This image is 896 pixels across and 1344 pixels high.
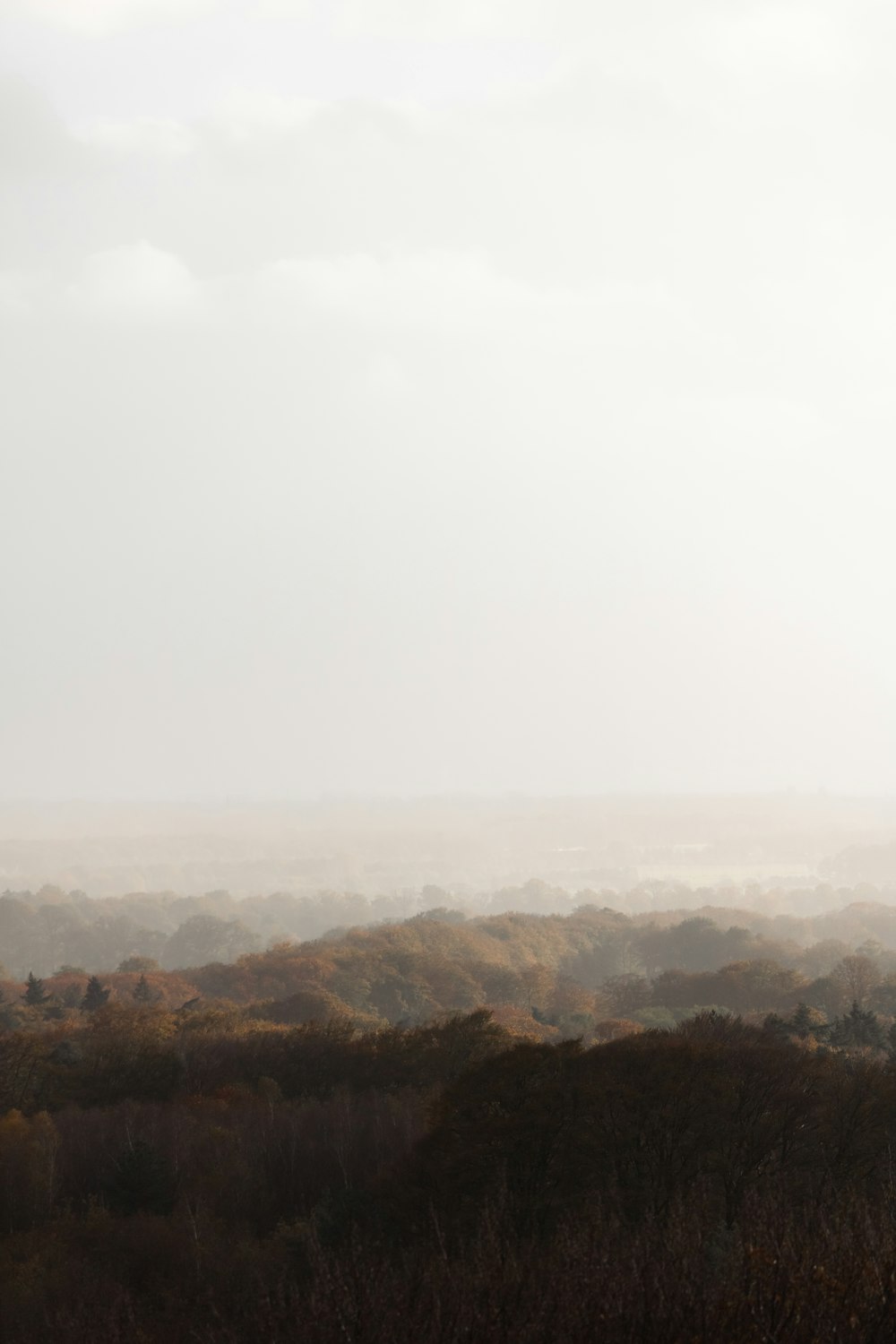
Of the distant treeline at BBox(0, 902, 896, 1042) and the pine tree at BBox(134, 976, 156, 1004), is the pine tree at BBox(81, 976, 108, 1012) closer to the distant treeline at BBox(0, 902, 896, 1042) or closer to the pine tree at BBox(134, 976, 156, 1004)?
the distant treeline at BBox(0, 902, 896, 1042)

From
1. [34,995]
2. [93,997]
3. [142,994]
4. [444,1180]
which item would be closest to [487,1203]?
[444,1180]

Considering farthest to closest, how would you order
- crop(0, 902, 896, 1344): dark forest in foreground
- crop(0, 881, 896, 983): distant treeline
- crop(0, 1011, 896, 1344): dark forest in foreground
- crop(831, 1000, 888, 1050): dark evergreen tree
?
crop(0, 881, 896, 983): distant treeline, crop(831, 1000, 888, 1050): dark evergreen tree, crop(0, 902, 896, 1344): dark forest in foreground, crop(0, 1011, 896, 1344): dark forest in foreground

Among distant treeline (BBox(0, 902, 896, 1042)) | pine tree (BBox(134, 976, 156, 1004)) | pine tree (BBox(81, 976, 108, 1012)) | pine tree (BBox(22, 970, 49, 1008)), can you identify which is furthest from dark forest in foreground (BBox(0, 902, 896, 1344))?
pine tree (BBox(134, 976, 156, 1004))

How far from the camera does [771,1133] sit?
28.8m

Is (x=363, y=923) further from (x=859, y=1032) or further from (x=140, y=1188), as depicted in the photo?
(x=140, y=1188)

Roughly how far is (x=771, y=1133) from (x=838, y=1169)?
2076mm

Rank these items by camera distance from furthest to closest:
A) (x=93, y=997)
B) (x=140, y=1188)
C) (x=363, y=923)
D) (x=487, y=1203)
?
(x=363, y=923) → (x=93, y=997) → (x=140, y=1188) → (x=487, y=1203)

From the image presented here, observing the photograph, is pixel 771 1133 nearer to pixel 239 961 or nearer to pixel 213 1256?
pixel 213 1256

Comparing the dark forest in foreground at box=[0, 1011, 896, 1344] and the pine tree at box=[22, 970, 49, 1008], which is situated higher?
the dark forest in foreground at box=[0, 1011, 896, 1344]

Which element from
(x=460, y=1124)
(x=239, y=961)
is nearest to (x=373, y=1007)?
(x=239, y=961)

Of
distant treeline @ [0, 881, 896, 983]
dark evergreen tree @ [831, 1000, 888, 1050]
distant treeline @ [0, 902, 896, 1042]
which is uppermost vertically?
dark evergreen tree @ [831, 1000, 888, 1050]

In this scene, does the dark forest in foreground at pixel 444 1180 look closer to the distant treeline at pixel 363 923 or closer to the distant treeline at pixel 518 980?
the distant treeline at pixel 518 980

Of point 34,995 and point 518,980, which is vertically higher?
point 34,995

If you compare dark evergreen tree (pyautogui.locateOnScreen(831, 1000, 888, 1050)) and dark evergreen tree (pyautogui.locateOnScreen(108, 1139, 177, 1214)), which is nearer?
dark evergreen tree (pyautogui.locateOnScreen(108, 1139, 177, 1214))
